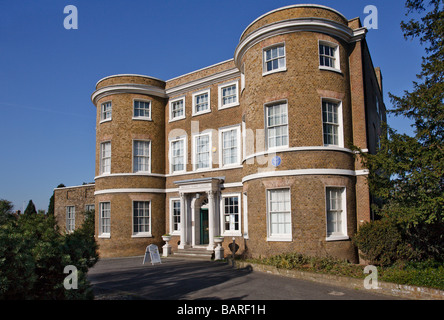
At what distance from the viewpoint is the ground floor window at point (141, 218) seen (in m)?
23.1

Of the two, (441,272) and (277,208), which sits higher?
(277,208)

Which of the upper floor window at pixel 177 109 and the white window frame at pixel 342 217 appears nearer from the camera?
the white window frame at pixel 342 217

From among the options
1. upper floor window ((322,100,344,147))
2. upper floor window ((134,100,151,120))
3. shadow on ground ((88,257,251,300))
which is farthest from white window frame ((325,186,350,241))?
upper floor window ((134,100,151,120))


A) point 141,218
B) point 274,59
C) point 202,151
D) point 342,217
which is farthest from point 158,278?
point 274,59

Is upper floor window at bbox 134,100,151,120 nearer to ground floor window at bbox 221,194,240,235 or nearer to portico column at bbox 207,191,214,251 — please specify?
portico column at bbox 207,191,214,251

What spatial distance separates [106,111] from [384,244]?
1858 centimetres

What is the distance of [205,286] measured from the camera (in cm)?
1210

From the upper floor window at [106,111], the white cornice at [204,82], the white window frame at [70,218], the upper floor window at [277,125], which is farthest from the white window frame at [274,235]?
the white window frame at [70,218]

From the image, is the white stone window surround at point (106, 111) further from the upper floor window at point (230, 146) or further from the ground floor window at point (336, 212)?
the ground floor window at point (336, 212)

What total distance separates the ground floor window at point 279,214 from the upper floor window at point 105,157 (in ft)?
40.7
